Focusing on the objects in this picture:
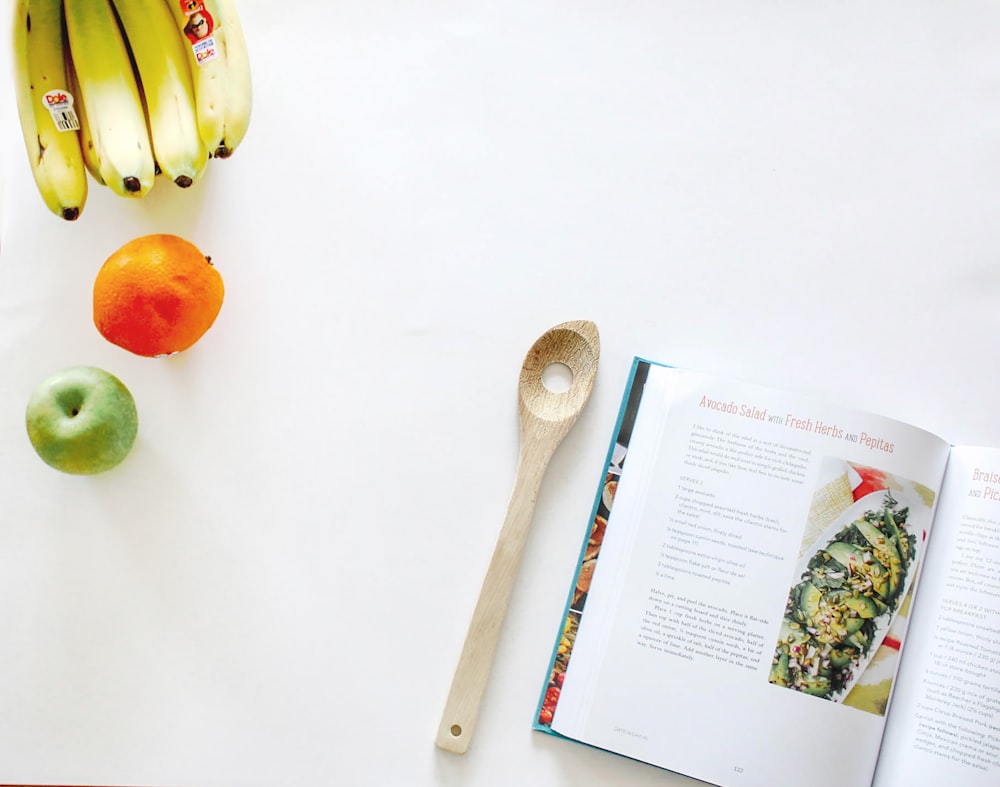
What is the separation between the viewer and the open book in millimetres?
744

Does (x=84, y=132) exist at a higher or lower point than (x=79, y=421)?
higher

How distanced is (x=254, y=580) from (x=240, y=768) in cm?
16

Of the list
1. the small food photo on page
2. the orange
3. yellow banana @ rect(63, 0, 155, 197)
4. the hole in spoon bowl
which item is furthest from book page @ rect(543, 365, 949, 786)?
A: yellow banana @ rect(63, 0, 155, 197)

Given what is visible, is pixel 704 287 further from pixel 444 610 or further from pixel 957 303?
pixel 444 610

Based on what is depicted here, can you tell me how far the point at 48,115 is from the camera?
74cm

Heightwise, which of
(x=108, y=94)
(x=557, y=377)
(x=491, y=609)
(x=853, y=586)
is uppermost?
(x=108, y=94)

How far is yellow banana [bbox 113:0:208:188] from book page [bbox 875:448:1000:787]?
0.73m

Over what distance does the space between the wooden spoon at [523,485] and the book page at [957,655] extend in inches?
13.6

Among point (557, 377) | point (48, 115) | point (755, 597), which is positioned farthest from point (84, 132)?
point (755, 597)

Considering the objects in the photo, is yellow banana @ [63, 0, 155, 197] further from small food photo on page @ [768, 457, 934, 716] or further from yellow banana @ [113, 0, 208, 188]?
small food photo on page @ [768, 457, 934, 716]

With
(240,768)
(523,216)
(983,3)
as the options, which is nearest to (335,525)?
(240,768)

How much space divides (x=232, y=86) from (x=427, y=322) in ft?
0.87

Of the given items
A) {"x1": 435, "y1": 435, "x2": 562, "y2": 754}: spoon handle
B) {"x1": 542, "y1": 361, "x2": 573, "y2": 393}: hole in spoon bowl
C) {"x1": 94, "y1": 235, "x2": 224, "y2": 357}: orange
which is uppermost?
{"x1": 542, "y1": 361, "x2": 573, "y2": 393}: hole in spoon bowl

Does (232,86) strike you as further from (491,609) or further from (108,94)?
(491,609)
